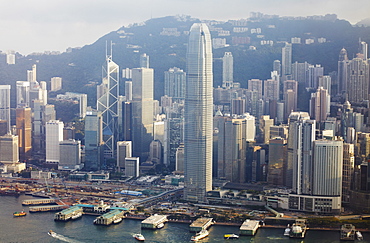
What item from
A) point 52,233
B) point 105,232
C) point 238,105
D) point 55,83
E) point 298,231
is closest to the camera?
point 298,231

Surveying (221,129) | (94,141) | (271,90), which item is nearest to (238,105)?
(271,90)

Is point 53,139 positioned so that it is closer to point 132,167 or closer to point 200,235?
point 132,167

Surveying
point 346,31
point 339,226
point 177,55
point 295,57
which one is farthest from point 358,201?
point 177,55

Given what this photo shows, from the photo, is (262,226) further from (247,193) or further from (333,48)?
(333,48)

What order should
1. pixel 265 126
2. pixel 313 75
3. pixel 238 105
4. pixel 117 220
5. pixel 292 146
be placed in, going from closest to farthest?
1. pixel 117 220
2. pixel 292 146
3. pixel 265 126
4. pixel 238 105
5. pixel 313 75

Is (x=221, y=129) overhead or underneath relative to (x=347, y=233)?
overhead

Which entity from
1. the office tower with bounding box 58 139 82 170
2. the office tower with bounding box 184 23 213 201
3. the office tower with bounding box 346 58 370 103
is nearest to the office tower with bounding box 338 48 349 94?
the office tower with bounding box 346 58 370 103

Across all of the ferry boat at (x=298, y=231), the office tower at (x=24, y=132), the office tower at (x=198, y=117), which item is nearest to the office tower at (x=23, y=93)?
the office tower at (x=24, y=132)
